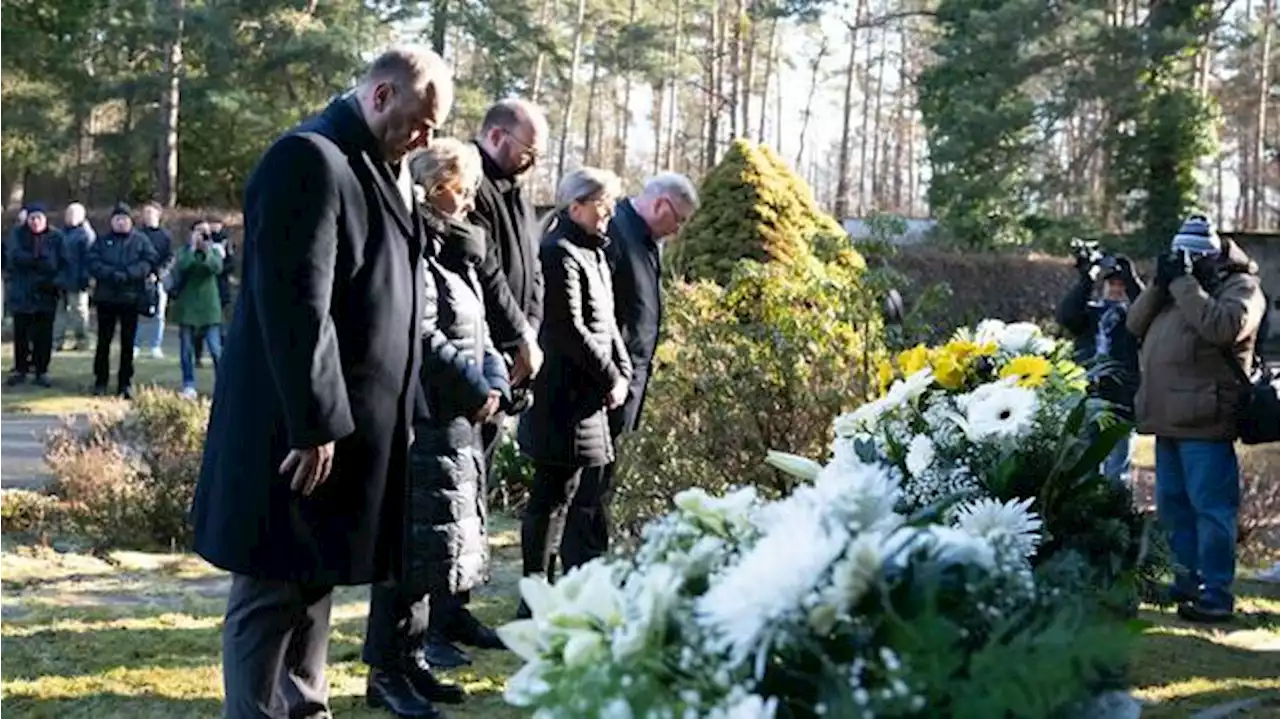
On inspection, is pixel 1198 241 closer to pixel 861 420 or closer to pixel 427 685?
pixel 861 420

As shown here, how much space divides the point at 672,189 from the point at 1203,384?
2376 millimetres

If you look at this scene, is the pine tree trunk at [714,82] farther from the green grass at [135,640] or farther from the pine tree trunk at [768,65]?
the green grass at [135,640]

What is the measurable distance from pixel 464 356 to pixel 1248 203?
50849mm

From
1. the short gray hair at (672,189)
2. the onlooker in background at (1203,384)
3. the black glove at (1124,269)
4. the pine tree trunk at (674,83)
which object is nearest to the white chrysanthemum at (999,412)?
the short gray hair at (672,189)

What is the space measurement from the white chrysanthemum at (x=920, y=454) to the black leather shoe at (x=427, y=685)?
162cm

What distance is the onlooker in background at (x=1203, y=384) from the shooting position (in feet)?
19.2

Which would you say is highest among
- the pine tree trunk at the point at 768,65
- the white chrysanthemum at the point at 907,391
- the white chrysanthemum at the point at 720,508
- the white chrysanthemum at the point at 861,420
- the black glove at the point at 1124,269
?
the pine tree trunk at the point at 768,65

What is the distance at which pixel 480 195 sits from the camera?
4.64 meters

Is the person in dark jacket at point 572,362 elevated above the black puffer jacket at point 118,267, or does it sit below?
below

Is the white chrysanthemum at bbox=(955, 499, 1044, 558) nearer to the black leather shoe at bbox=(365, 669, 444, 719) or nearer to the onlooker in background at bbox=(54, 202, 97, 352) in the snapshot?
the black leather shoe at bbox=(365, 669, 444, 719)

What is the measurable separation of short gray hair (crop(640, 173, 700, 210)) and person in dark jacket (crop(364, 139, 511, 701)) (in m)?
1.28

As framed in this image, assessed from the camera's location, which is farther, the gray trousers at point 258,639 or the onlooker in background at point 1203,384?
the onlooker in background at point 1203,384

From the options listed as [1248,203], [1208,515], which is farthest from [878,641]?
[1248,203]

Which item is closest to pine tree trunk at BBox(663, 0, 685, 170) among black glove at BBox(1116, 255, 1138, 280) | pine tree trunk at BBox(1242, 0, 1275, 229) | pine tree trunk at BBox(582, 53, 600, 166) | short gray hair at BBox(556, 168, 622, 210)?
pine tree trunk at BBox(582, 53, 600, 166)
